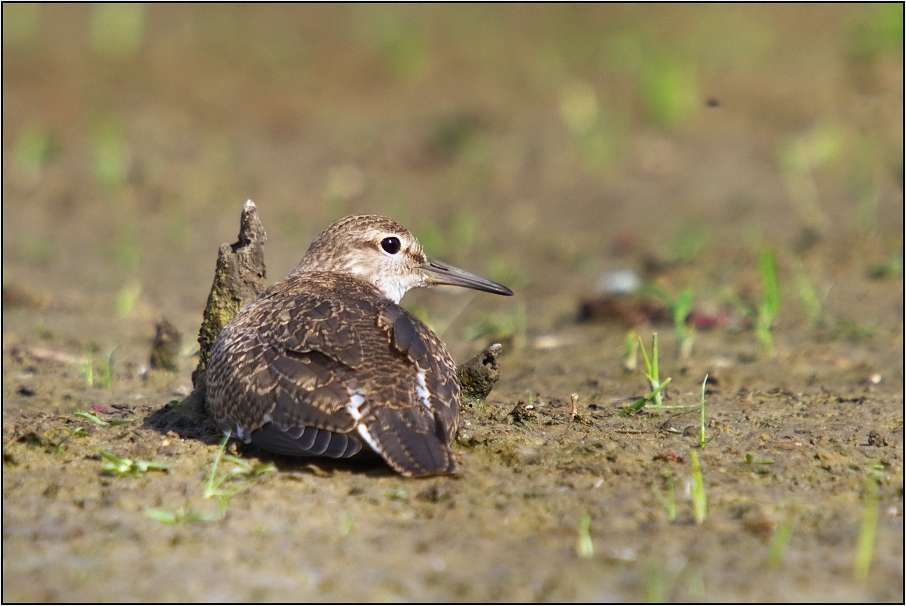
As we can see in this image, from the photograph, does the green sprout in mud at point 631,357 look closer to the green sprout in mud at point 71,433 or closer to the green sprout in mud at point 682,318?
the green sprout in mud at point 682,318

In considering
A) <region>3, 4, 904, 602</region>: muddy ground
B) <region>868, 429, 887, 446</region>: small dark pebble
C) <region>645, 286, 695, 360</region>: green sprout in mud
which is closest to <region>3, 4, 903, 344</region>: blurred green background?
<region>3, 4, 904, 602</region>: muddy ground

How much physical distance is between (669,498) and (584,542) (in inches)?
20.9

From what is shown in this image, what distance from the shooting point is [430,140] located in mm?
12266

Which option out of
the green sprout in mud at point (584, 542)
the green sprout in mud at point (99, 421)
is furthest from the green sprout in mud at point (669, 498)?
the green sprout in mud at point (99, 421)

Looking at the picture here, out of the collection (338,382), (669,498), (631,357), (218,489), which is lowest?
(218,489)

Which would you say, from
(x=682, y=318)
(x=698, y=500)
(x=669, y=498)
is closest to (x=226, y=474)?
(x=669, y=498)

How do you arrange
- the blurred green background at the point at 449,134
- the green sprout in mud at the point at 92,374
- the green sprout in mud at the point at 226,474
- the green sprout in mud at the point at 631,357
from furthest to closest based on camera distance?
the blurred green background at the point at 449,134 < the green sprout in mud at the point at 631,357 < the green sprout in mud at the point at 92,374 < the green sprout in mud at the point at 226,474

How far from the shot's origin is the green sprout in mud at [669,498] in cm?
401

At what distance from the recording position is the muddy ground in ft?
12.3

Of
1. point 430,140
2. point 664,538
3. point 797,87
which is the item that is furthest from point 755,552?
point 797,87

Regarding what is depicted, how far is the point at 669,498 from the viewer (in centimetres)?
410

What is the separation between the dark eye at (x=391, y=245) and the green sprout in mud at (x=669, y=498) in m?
2.48

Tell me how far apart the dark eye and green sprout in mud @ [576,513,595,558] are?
2788mm

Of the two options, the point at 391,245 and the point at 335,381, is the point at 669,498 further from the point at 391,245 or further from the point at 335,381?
the point at 391,245
